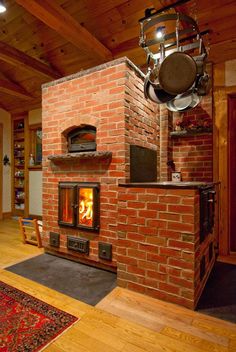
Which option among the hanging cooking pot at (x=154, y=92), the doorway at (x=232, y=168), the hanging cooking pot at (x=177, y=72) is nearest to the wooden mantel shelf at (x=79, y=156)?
the hanging cooking pot at (x=154, y=92)

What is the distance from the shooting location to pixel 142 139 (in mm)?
2574

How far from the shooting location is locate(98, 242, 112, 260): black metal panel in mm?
2299

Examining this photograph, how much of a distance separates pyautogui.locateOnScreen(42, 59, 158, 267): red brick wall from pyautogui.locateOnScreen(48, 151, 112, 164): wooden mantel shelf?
6cm

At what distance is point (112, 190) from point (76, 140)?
0.85 m

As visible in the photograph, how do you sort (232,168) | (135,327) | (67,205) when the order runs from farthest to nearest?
(232,168) < (67,205) < (135,327)

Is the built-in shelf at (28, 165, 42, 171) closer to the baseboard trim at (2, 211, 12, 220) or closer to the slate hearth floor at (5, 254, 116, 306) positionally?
the baseboard trim at (2, 211, 12, 220)

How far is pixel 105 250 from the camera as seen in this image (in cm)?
232

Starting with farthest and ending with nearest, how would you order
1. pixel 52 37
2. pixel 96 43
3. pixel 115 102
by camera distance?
pixel 52 37
pixel 96 43
pixel 115 102

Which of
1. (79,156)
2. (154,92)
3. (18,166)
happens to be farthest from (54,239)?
(18,166)

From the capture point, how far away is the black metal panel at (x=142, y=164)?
7.68 ft

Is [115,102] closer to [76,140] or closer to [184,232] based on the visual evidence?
[76,140]

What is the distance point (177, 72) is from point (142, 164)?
3.32ft

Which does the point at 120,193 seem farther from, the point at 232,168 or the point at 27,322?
the point at 232,168

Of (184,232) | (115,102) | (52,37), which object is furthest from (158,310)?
(52,37)
